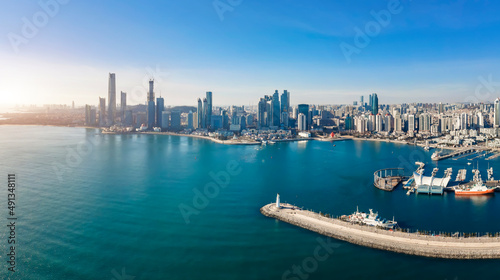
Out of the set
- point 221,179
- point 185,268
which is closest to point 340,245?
point 185,268

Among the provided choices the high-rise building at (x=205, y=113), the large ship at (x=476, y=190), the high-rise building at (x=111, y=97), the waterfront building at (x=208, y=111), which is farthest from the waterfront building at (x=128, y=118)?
the large ship at (x=476, y=190)

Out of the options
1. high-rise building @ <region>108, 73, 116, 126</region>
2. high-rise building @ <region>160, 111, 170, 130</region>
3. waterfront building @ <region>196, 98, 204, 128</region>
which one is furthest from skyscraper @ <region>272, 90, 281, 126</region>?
high-rise building @ <region>108, 73, 116, 126</region>

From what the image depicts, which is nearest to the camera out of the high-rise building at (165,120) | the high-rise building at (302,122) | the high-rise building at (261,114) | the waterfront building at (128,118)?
the high-rise building at (302,122)

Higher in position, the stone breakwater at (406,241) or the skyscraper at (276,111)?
the skyscraper at (276,111)

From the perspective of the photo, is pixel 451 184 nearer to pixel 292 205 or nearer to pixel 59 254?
pixel 292 205

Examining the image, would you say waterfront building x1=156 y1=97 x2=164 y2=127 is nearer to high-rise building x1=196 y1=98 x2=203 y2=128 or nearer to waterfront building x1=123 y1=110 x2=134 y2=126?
waterfront building x1=123 y1=110 x2=134 y2=126

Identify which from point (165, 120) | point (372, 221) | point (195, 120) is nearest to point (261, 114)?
point (195, 120)

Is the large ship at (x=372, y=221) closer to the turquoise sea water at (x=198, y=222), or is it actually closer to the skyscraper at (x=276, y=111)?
the turquoise sea water at (x=198, y=222)
